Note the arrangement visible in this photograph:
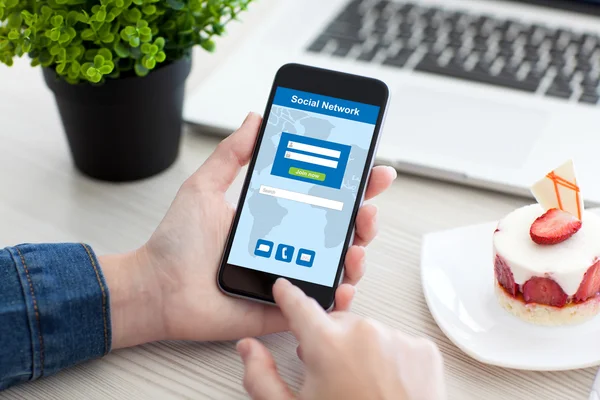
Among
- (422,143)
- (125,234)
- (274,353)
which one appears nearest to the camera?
(274,353)

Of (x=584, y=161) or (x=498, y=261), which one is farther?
(x=584, y=161)

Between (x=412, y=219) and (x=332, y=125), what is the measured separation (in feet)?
0.62

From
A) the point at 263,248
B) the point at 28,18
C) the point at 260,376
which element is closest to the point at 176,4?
the point at 28,18

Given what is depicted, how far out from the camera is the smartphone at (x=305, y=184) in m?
0.68

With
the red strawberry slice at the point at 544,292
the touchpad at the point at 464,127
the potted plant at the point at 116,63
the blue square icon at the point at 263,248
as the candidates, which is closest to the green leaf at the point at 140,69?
the potted plant at the point at 116,63

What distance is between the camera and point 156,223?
33.0 inches

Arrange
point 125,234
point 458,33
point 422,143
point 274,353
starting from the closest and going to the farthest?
1. point 274,353
2. point 125,234
3. point 422,143
4. point 458,33

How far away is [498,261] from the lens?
0.71m

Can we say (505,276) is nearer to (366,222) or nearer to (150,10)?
(366,222)

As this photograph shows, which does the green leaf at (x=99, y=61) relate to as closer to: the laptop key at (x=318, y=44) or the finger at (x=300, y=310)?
the finger at (x=300, y=310)

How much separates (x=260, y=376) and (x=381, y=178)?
0.75 feet

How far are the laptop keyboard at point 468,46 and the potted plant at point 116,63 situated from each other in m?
0.33

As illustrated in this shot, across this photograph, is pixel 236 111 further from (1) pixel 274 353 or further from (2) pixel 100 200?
(1) pixel 274 353

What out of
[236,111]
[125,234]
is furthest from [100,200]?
[236,111]
